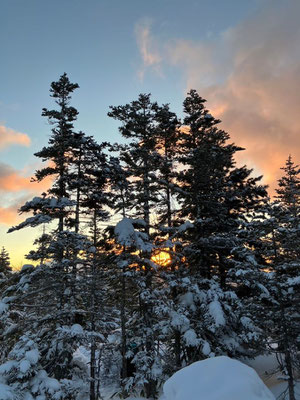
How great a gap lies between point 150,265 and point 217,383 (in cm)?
1328

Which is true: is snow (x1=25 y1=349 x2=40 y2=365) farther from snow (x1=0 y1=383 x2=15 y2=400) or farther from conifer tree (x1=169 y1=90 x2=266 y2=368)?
conifer tree (x1=169 y1=90 x2=266 y2=368)

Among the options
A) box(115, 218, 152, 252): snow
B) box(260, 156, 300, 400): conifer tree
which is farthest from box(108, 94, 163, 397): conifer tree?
box(260, 156, 300, 400): conifer tree

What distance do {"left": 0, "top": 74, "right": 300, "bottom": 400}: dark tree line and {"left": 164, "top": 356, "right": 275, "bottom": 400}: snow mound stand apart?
24.6ft

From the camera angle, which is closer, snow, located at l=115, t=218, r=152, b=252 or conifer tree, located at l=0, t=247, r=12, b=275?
snow, located at l=115, t=218, r=152, b=252

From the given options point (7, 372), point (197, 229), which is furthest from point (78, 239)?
point (197, 229)

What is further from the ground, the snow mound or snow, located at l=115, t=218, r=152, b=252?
snow, located at l=115, t=218, r=152, b=252

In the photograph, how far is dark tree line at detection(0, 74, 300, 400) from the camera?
13.6 meters

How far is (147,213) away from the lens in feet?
63.1

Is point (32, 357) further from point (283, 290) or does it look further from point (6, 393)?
point (283, 290)

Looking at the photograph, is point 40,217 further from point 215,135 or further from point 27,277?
point 215,135

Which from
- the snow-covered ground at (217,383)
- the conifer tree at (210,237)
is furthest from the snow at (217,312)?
the snow-covered ground at (217,383)

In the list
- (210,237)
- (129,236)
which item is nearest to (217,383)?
(129,236)

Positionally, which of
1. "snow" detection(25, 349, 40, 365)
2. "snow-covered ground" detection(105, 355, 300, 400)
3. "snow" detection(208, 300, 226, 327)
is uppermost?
"snow" detection(208, 300, 226, 327)

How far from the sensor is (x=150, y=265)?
16578 mm
